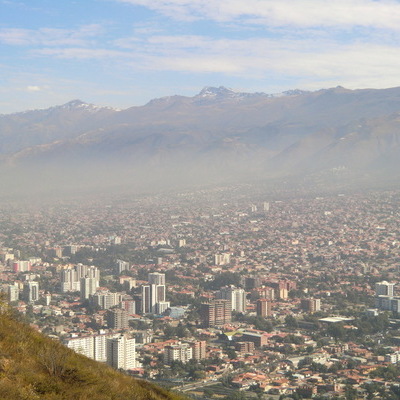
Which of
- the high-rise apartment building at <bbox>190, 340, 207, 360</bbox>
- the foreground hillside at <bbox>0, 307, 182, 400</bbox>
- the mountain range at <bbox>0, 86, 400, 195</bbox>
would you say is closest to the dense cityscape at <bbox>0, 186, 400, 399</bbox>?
the high-rise apartment building at <bbox>190, 340, 207, 360</bbox>

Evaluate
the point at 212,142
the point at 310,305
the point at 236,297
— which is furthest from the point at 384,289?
the point at 212,142

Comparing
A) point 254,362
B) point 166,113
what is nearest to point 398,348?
point 254,362

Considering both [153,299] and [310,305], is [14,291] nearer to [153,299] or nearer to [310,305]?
[153,299]

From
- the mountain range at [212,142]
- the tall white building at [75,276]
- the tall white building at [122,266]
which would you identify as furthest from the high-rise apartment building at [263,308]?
the mountain range at [212,142]

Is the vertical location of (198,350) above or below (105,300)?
above

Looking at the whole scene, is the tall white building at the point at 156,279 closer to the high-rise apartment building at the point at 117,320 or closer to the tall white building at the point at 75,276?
the tall white building at the point at 75,276

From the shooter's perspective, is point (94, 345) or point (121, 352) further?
point (94, 345)
